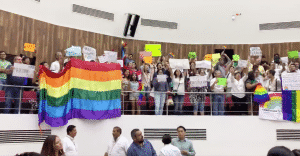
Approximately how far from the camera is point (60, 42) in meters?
12.2

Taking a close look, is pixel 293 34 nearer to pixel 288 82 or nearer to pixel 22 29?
pixel 288 82

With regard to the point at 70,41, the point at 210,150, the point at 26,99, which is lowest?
the point at 210,150

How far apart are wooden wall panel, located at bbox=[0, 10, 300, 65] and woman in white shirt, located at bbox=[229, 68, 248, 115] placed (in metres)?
4.66

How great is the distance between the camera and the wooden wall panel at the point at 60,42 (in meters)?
10.9

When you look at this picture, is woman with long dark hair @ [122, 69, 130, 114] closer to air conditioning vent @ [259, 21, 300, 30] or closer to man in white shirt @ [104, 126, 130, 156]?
man in white shirt @ [104, 126, 130, 156]

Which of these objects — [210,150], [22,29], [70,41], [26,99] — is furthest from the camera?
[70,41]

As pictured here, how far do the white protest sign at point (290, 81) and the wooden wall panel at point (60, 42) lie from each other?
198 inches

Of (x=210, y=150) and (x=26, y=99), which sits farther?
(x=210, y=150)

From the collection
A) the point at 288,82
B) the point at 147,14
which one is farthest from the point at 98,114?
the point at 147,14

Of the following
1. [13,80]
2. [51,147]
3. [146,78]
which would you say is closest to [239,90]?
[146,78]

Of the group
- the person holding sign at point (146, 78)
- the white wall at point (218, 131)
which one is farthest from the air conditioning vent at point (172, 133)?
the person holding sign at point (146, 78)

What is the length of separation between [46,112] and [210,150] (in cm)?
429

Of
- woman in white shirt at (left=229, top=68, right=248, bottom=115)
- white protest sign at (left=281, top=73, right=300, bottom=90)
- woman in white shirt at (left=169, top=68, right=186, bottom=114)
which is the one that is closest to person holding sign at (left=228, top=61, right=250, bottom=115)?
woman in white shirt at (left=229, top=68, right=248, bottom=115)

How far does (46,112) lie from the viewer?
8430 millimetres
